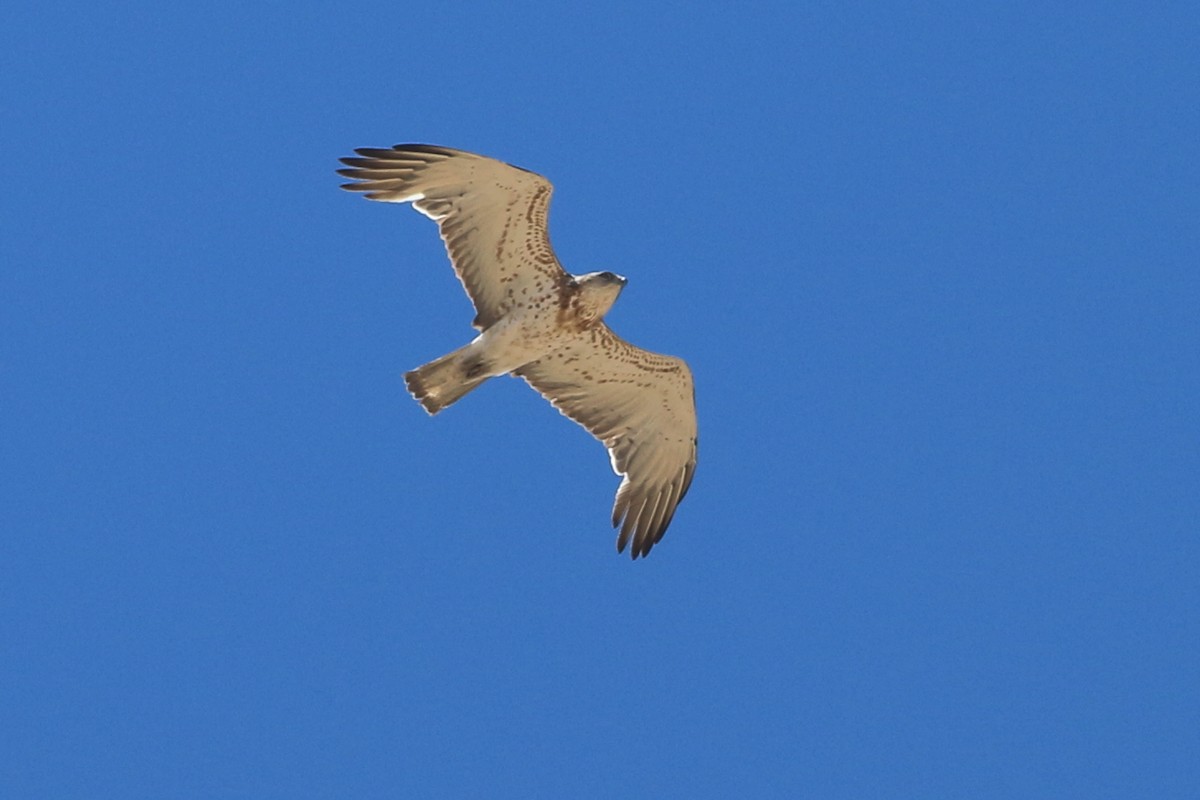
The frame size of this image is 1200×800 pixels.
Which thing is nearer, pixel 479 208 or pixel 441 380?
pixel 479 208

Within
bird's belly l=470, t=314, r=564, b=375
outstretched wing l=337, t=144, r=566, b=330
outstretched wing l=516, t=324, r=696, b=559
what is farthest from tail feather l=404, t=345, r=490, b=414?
outstretched wing l=516, t=324, r=696, b=559

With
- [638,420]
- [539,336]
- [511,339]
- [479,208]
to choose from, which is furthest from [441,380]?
[638,420]

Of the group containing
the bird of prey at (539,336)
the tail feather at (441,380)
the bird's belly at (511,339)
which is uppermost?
the bird of prey at (539,336)

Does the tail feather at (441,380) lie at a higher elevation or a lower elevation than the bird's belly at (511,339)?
lower

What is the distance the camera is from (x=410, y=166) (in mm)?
17703

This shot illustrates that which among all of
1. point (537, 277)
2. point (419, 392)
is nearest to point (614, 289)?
point (537, 277)

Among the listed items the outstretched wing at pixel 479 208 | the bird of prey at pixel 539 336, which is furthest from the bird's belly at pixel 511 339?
the outstretched wing at pixel 479 208

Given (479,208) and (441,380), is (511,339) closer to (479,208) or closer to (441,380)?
(441,380)

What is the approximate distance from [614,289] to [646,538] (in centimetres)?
291

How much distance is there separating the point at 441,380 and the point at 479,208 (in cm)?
158

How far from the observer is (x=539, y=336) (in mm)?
18391

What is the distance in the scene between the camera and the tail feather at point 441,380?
59.0 feet

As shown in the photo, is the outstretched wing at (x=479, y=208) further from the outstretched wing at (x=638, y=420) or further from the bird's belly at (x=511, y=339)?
the outstretched wing at (x=638, y=420)

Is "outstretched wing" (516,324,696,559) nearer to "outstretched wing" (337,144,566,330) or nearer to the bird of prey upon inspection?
the bird of prey
